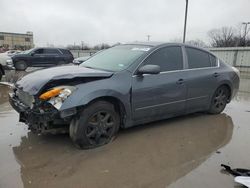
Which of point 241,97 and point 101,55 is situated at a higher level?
point 101,55

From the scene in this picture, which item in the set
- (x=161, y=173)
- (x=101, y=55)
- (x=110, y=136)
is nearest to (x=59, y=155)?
(x=110, y=136)

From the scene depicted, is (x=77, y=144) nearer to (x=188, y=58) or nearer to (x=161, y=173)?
(x=161, y=173)

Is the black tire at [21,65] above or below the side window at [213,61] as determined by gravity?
below

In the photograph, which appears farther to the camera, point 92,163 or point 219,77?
point 219,77

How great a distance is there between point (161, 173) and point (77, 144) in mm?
1289

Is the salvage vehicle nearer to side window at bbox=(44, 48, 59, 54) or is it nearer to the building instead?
side window at bbox=(44, 48, 59, 54)

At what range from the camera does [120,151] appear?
376 centimetres

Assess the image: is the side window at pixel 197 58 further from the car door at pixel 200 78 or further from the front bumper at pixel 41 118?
the front bumper at pixel 41 118

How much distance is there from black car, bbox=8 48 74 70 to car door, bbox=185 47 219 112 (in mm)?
13776

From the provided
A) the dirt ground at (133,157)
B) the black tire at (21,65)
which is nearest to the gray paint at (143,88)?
the dirt ground at (133,157)

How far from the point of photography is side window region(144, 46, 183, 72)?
177 inches

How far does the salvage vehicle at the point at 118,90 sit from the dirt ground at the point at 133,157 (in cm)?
31

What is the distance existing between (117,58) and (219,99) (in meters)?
2.68

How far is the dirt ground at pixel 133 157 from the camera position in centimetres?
296
